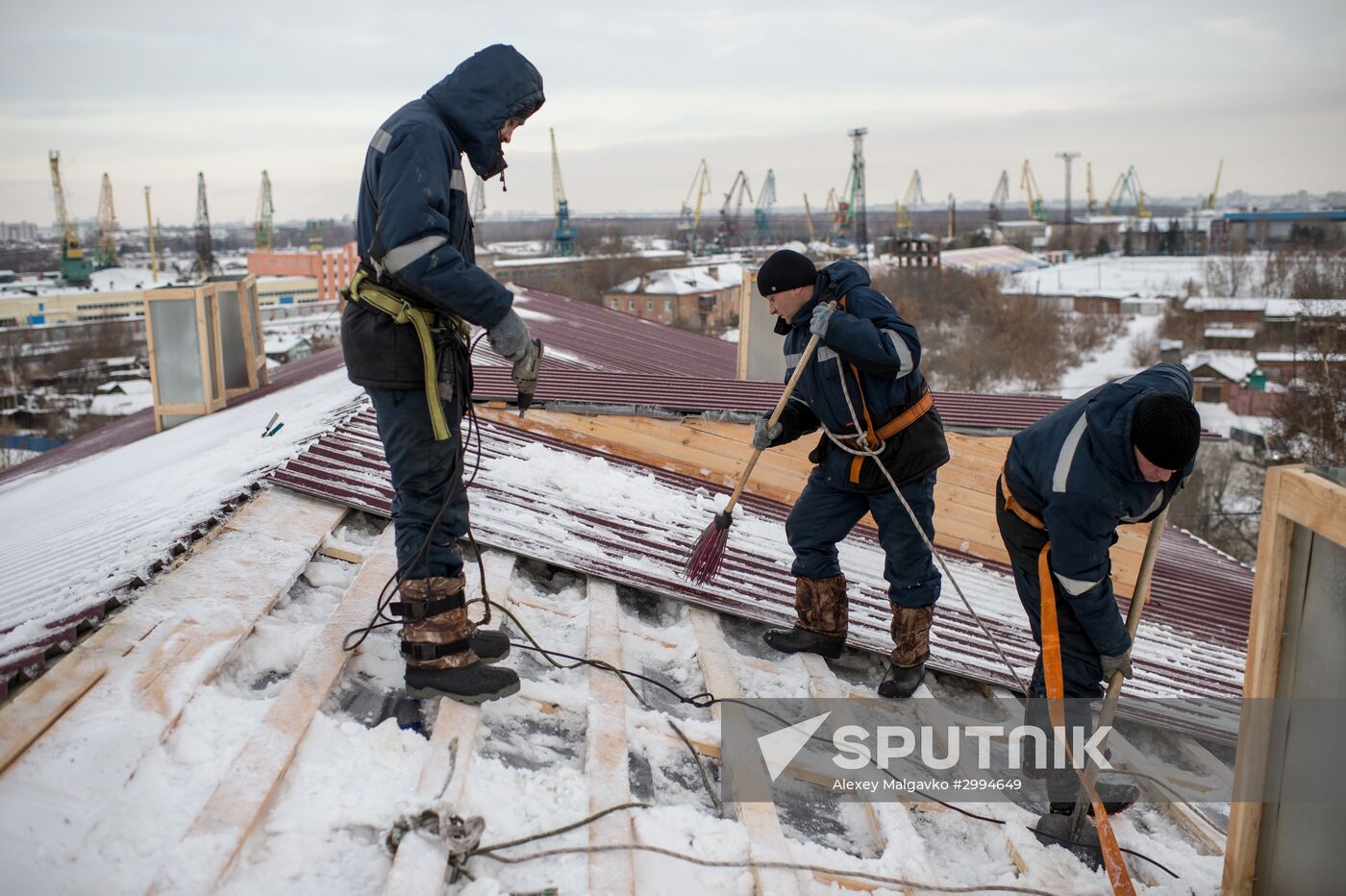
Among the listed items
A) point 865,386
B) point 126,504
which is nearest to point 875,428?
point 865,386

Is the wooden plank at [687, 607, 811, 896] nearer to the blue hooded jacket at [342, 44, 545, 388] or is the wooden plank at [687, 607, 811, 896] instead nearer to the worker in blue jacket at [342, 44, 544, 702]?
the worker in blue jacket at [342, 44, 544, 702]

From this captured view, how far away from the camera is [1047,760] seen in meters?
3.20

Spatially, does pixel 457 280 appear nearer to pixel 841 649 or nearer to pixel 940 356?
pixel 841 649

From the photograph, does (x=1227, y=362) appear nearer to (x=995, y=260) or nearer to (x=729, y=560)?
(x=729, y=560)

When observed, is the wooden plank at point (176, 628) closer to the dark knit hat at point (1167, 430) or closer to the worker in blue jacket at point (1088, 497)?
the worker in blue jacket at point (1088, 497)

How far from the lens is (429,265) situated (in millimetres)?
2676

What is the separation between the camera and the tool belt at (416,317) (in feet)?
9.39

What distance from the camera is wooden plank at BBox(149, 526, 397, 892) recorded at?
2.07 metres

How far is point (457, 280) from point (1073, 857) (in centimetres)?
259

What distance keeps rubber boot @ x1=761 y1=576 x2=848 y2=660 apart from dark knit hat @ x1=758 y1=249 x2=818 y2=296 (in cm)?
125

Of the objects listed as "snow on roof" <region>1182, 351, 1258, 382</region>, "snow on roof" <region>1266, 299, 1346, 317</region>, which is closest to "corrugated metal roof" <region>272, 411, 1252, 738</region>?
"snow on roof" <region>1266, 299, 1346, 317</region>

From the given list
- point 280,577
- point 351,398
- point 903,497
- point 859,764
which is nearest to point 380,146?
point 280,577

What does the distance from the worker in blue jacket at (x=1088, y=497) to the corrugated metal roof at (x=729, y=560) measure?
0.83 metres

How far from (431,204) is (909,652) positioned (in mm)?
2487
